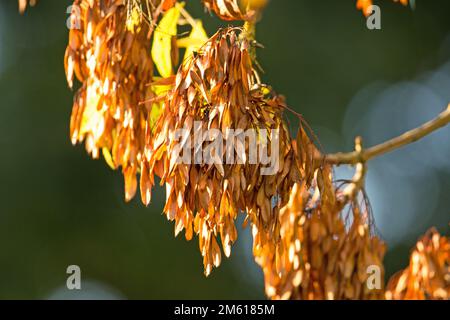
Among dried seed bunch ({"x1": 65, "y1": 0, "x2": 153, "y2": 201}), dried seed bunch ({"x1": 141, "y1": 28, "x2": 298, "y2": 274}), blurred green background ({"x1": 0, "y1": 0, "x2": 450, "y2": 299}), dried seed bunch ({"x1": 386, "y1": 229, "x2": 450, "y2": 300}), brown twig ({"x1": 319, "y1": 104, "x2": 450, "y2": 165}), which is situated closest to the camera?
dried seed bunch ({"x1": 141, "y1": 28, "x2": 298, "y2": 274})

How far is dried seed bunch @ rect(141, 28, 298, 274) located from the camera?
127 centimetres

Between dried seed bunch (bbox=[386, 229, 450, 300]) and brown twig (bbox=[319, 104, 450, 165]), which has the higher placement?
brown twig (bbox=[319, 104, 450, 165])

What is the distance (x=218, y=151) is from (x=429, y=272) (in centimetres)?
87

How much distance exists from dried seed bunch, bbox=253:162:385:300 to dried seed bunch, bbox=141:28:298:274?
532 mm

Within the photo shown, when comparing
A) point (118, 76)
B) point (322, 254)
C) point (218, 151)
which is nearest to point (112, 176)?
point (322, 254)

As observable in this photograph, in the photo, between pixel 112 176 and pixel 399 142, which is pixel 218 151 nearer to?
pixel 399 142

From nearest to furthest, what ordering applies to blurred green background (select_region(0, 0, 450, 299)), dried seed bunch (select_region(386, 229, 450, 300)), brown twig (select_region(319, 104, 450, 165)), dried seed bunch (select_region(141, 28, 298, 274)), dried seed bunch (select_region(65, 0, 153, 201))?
dried seed bunch (select_region(141, 28, 298, 274)) → dried seed bunch (select_region(65, 0, 153, 201)) → brown twig (select_region(319, 104, 450, 165)) → dried seed bunch (select_region(386, 229, 450, 300)) → blurred green background (select_region(0, 0, 450, 299))

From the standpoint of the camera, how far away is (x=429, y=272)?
1.94 meters

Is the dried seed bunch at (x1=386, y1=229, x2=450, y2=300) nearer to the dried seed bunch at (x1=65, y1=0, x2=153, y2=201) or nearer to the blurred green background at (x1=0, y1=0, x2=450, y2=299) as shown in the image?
the dried seed bunch at (x1=65, y1=0, x2=153, y2=201)

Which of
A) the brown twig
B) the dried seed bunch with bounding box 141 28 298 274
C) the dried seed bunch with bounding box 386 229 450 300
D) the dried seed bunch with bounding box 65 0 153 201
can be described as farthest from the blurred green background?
the dried seed bunch with bounding box 141 28 298 274

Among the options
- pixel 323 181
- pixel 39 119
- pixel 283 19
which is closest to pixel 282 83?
pixel 283 19
